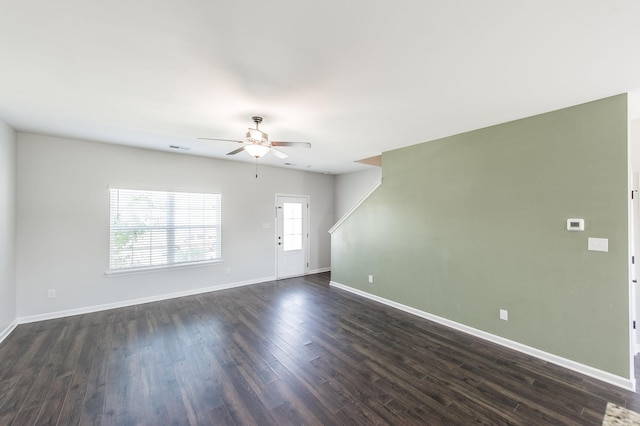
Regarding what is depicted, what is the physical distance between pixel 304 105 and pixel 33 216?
4366 mm

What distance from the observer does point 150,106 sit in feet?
9.21

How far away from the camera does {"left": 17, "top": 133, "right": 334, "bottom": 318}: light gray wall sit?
378 centimetres

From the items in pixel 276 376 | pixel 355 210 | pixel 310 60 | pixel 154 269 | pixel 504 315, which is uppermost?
pixel 310 60

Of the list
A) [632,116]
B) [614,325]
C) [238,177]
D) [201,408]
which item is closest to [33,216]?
[238,177]

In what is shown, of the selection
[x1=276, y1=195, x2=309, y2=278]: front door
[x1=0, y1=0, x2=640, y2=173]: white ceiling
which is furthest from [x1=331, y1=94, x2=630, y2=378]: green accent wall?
[x1=276, y1=195, x2=309, y2=278]: front door

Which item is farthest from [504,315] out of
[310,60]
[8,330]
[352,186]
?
[8,330]

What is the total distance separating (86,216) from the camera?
13.5ft

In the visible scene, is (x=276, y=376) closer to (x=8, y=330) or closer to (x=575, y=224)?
(x=575, y=224)

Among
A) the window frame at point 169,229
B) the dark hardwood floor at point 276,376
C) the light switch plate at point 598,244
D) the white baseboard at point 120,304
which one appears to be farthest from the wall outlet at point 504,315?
the window frame at point 169,229

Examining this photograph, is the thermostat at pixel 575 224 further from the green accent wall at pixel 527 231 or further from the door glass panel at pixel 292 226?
the door glass panel at pixel 292 226

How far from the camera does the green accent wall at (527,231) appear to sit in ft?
8.12

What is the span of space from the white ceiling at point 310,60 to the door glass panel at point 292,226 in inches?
131

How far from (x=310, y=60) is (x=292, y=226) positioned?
16.0ft

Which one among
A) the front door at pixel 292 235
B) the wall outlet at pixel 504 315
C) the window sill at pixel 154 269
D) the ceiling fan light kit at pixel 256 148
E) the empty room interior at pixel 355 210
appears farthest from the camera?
the front door at pixel 292 235
